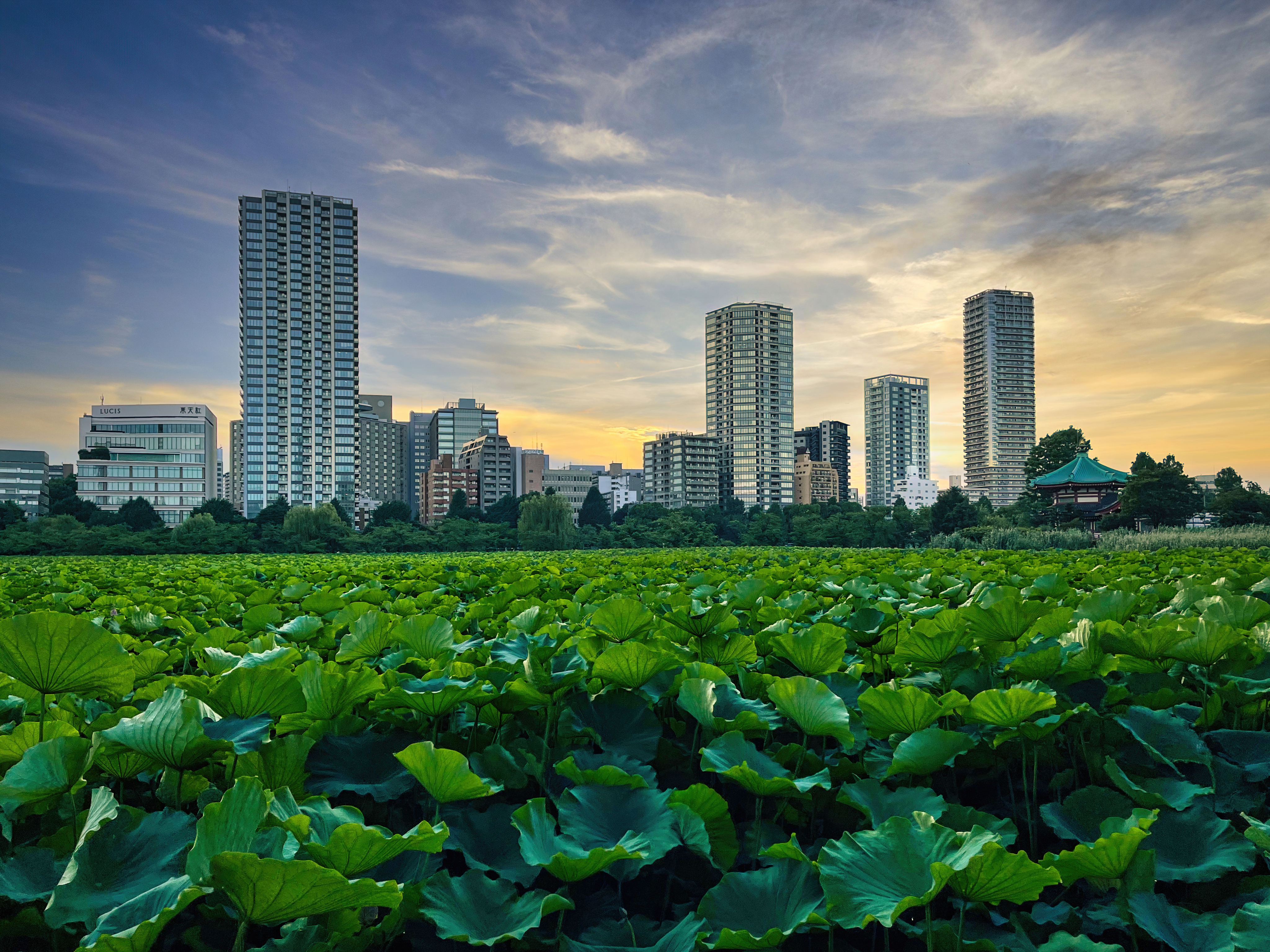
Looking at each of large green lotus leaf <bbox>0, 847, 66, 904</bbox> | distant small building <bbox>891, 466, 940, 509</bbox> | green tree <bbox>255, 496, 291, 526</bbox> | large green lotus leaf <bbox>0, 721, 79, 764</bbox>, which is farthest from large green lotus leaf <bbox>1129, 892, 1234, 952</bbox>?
distant small building <bbox>891, 466, 940, 509</bbox>

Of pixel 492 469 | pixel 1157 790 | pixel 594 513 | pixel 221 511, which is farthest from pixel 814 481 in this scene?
pixel 1157 790

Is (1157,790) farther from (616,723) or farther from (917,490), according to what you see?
(917,490)

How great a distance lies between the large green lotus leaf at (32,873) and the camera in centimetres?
87

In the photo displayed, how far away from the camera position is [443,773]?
3.16 ft

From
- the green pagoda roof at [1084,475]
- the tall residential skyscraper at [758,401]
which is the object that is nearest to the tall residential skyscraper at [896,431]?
the tall residential skyscraper at [758,401]

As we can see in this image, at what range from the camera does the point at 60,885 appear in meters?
0.82

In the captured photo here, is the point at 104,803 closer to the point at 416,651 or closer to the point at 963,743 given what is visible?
the point at 416,651

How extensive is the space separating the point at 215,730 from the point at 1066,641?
184cm

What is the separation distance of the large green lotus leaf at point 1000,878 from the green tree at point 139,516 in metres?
45.2

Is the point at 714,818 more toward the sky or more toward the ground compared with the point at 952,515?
more toward the sky

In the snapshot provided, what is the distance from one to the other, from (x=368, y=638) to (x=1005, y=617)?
4.93 ft

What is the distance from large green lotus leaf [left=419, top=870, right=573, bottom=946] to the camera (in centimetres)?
84

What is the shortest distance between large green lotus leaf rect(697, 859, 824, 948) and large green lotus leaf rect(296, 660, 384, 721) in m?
0.66

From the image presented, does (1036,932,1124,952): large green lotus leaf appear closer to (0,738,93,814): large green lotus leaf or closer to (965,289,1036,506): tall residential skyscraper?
(0,738,93,814): large green lotus leaf
